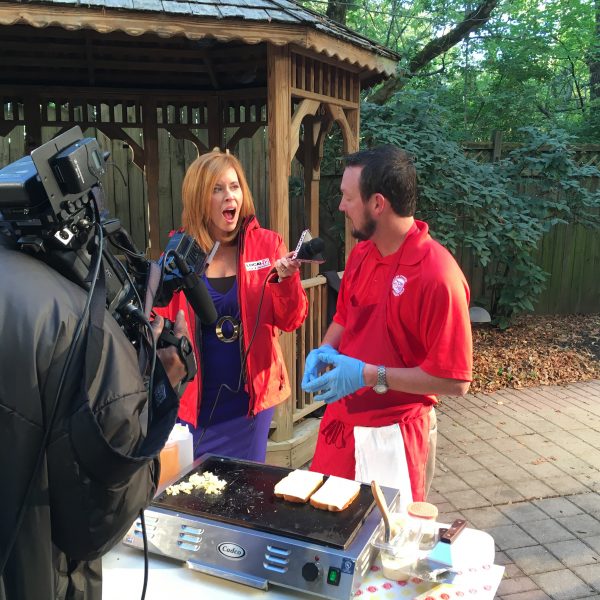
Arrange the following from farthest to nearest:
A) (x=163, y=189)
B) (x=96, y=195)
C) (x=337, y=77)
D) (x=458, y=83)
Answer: (x=458, y=83) → (x=163, y=189) → (x=337, y=77) → (x=96, y=195)

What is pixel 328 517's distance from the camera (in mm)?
1428

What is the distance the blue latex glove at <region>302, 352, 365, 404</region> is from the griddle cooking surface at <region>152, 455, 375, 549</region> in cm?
49

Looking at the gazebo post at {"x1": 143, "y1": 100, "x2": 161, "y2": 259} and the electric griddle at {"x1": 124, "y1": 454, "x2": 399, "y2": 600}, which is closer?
the electric griddle at {"x1": 124, "y1": 454, "x2": 399, "y2": 600}

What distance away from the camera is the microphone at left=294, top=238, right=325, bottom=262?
2320 mm

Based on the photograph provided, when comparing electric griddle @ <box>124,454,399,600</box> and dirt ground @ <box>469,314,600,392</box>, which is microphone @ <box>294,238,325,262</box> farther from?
dirt ground @ <box>469,314,600,392</box>

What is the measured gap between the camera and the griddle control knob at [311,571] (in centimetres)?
128

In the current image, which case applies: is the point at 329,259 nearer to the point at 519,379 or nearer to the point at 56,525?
the point at 519,379

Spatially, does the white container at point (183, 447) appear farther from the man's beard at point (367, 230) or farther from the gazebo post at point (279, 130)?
the gazebo post at point (279, 130)

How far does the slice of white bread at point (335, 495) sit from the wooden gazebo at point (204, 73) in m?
2.49

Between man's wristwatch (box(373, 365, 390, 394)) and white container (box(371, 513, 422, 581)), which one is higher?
man's wristwatch (box(373, 365, 390, 394))

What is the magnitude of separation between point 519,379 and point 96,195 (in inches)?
246

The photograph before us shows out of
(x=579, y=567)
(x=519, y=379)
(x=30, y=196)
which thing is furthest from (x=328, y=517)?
(x=519, y=379)

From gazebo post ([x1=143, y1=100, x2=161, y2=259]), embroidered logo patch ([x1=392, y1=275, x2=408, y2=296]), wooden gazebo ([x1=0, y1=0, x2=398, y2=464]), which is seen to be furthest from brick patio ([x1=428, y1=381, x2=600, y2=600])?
gazebo post ([x1=143, y1=100, x2=161, y2=259])

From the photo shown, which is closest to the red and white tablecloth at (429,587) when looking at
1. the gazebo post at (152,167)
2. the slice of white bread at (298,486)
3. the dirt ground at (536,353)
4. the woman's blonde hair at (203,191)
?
the slice of white bread at (298,486)
